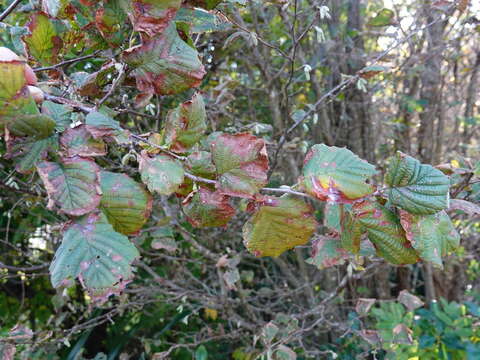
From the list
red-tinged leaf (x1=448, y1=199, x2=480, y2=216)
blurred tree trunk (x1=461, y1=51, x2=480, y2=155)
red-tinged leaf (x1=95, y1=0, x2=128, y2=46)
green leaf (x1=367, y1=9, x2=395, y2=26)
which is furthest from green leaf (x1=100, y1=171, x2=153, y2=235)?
blurred tree trunk (x1=461, y1=51, x2=480, y2=155)

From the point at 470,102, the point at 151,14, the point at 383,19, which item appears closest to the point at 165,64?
the point at 151,14

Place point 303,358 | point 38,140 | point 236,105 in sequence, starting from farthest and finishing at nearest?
point 236,105
point 303,358
point 38,140

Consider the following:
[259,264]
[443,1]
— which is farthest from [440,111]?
[259,264]

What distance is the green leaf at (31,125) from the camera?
0.50m

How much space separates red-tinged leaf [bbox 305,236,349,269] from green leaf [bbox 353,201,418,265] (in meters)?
0.21

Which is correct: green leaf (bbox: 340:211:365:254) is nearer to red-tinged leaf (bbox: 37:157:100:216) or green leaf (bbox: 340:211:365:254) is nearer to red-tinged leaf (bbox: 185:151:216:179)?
red-tinged leaf (bbox: 185:151:216:179)

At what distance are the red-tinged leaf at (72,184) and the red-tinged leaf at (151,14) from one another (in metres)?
0.19

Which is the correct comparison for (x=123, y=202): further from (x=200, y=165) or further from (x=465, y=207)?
(x=465, y=207)

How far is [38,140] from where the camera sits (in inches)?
21.2

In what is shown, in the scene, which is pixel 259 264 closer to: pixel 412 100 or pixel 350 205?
pixel 412 100

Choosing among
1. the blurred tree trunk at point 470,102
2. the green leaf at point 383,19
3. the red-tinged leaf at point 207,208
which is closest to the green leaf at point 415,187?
the red-tinged leaf at point 207,208

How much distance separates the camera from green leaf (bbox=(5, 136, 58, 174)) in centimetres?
53

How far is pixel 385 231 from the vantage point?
0.62 meters

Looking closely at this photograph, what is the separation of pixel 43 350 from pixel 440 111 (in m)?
2.17
